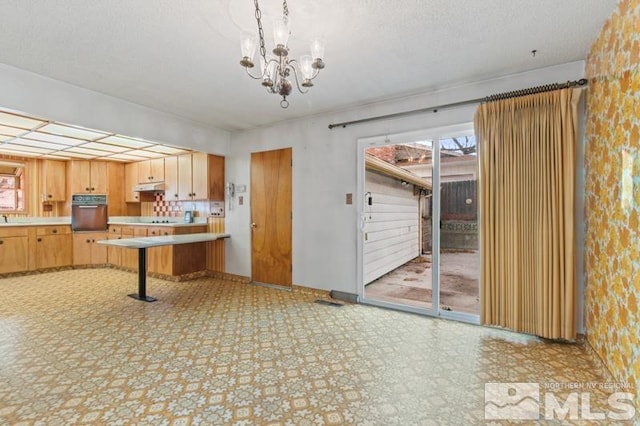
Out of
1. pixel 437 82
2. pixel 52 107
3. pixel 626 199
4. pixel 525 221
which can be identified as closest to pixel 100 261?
pixel 52 107

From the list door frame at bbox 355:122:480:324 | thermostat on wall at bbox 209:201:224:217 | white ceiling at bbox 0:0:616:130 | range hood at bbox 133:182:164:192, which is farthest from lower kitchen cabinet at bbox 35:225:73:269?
door frame at bbox 355:122:480:324

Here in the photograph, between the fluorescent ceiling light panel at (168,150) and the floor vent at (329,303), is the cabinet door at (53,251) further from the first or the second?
the floor vent at (329,303)

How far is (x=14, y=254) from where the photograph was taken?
5375 mm

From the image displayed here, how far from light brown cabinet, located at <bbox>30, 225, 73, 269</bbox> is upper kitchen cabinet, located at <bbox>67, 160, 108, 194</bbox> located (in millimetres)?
824

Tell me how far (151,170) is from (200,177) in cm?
150

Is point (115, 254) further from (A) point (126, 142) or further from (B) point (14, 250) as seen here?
(A) point (126, 142)

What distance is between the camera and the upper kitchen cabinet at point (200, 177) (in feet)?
17.3

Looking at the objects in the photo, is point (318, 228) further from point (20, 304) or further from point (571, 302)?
point (20, 304)

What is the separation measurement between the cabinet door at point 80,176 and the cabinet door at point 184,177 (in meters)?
2.26

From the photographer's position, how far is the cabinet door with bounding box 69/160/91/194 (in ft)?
20.2

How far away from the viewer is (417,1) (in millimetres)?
2029

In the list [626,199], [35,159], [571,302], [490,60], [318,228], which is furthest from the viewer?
[35,159]

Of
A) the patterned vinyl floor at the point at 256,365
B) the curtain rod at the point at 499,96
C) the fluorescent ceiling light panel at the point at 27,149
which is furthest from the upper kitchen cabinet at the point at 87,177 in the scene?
the curtain rod at the point at 499,96

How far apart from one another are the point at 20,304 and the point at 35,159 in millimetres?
3748
